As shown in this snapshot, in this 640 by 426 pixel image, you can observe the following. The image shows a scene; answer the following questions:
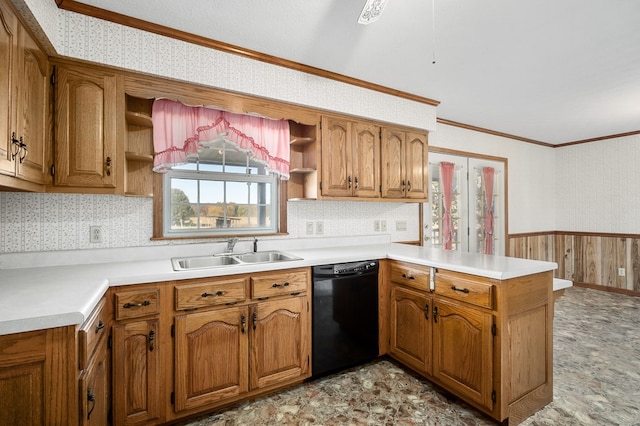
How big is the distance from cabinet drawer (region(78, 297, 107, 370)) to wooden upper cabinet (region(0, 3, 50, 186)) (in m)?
0.73

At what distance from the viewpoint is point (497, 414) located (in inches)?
69.4

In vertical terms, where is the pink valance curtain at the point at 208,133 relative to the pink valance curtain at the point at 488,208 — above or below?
above

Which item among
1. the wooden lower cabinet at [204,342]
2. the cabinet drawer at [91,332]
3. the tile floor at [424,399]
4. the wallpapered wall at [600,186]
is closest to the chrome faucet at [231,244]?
the wooden lower cabinet at [204,342]

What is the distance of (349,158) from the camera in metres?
2.78

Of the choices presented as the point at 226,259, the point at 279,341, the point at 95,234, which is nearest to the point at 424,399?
the point at 279,341

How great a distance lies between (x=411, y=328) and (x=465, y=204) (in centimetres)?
244

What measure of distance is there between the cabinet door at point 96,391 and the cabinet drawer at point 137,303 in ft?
0.54

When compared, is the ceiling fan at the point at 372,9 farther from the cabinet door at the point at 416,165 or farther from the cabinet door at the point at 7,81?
the cabinet door at the point at 416,165

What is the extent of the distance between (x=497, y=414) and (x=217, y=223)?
2352 millimetres

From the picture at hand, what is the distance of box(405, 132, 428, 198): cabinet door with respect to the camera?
10.4ft

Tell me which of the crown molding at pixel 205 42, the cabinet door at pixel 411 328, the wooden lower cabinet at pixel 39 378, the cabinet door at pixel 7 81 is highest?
the crown molding at pixel 205 42

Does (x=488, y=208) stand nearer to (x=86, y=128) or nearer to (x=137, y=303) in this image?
(x=137, y=303)

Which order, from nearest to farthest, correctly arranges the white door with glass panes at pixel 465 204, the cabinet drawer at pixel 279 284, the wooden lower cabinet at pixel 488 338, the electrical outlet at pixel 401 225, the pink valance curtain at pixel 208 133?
the wooden lower cabinet at pixel 488 338 → the cabinet drawer at pixel 279 284 → the pink valance curtain at pixel 208 133 → the electrical outlet at pixel 401 225 → the white door with glass panes at pixel 465 204

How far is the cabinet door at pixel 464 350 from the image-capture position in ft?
5.90
